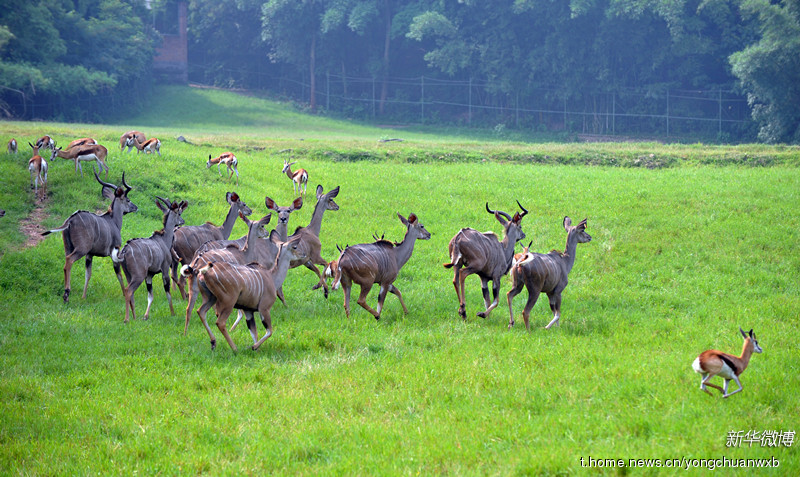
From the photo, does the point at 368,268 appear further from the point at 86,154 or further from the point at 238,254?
the point at 86,154

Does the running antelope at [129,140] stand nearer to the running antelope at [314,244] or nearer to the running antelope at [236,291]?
the running antelope at [314,244]

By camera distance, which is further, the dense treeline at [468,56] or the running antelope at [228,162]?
the dense treeline at [468,56]

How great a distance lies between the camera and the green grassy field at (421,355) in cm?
699

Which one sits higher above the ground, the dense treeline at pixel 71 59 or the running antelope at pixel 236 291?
the dense treeline at pixel 71 59

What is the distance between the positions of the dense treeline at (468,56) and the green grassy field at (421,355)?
27191mm

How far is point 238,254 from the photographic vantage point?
1188cm

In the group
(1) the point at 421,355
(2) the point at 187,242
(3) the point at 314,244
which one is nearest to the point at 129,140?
→ (2) the point at 187,242

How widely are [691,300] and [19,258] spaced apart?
481 inches

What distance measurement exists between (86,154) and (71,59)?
35.6 meters

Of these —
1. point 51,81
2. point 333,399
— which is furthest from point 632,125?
point 333,399

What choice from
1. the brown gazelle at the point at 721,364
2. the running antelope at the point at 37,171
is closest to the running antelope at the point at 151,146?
the running antelope at the point at 37,171

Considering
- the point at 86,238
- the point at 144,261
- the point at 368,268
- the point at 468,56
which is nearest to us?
the point at 368,268

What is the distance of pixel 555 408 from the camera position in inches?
312

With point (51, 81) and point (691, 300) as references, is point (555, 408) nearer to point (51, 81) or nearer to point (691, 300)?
point (691, 300)
